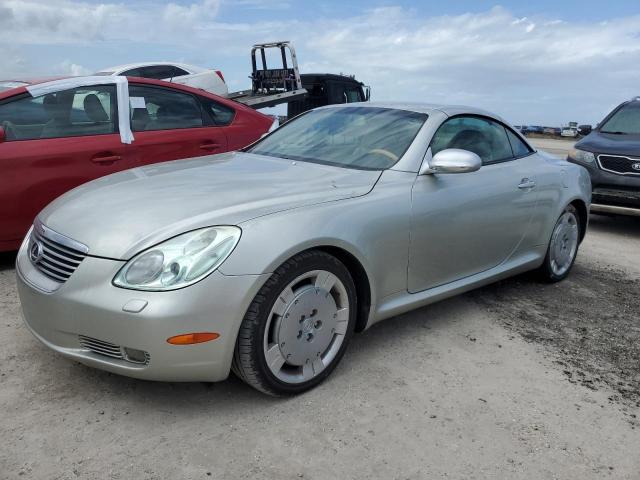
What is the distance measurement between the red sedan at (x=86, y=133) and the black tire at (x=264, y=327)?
2.52m

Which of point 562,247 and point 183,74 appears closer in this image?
point 562,247

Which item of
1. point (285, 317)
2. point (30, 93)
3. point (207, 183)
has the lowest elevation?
point (285, 317)

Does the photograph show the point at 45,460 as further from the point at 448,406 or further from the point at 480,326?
the point at 480,326

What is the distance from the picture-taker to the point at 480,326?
12.4 feet

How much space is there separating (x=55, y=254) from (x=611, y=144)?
21.3 ft

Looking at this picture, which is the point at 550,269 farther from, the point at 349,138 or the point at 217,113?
the point at 217,113

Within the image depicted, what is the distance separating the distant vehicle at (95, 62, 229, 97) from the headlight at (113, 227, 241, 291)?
7.60 m

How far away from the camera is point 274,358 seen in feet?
8.67

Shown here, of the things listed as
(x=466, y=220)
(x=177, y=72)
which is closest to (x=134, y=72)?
(x=177, y=72)

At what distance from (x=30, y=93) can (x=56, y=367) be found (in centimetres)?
246

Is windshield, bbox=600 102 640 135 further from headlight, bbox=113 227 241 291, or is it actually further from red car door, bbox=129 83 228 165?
headlight, bbox=113 227 241 291

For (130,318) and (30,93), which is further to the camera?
(30,93)

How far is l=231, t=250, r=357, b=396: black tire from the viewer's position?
251 cm

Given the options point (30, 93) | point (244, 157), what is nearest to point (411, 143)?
point (244, 157)
